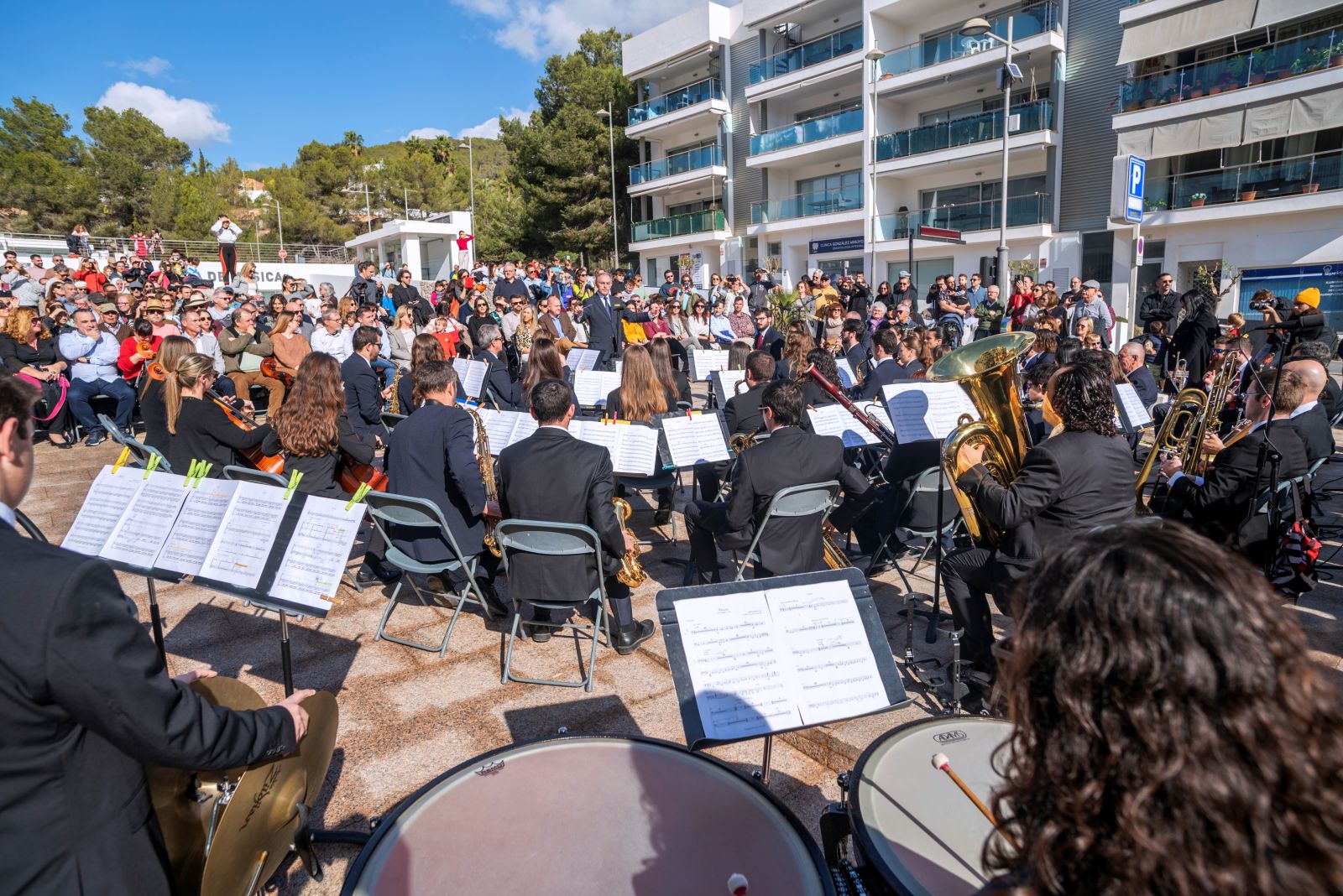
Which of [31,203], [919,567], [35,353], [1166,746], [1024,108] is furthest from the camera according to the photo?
[31,203]

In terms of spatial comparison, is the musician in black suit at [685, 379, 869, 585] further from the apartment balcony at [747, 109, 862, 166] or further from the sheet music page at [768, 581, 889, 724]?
the apartment balcony at [747, 109, 862, 166]

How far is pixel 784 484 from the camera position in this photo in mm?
3922

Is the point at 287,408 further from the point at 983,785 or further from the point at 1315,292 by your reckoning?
the point at 1315,292

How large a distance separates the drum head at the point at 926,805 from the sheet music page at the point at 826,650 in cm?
14

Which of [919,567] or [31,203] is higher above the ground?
[31,203]

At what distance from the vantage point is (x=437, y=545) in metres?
4.15

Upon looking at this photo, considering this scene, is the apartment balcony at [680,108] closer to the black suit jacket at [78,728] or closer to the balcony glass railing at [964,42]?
the balcony glass railing at [964,42]

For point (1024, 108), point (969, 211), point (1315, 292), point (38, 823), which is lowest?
point (38, 823)

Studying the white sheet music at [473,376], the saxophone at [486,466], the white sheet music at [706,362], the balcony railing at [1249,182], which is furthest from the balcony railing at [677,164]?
the saxophone at [486,466]

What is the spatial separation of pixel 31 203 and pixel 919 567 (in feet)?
175

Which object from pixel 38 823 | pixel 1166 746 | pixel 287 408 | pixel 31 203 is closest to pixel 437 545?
pixel 287 408

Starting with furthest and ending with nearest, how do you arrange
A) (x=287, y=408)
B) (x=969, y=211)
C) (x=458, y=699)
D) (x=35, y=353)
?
(x=969, y=211)
(x=35, y=353)
(x=287, y=408)
(x=458, y=699)

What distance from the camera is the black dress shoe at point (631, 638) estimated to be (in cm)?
411

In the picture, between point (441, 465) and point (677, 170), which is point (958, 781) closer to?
point (441, 465)
